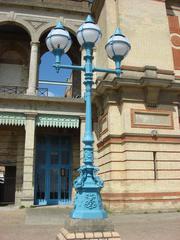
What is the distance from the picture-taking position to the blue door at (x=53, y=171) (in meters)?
19.2

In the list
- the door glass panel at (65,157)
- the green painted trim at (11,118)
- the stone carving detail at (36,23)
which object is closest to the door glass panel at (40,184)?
the door glass panel at (65,157)

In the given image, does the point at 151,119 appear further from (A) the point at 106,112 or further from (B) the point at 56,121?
(B) the point at 56,121

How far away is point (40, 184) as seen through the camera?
1922cm

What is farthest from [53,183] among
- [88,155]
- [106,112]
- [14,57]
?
[88,155]

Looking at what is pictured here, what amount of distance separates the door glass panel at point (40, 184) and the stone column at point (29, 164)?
2669 millimetres

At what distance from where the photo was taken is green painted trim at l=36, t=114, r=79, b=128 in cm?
1759

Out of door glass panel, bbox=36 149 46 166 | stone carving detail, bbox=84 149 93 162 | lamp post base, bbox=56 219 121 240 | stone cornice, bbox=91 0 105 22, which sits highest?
stone cornice, bbox=91 0 105 22

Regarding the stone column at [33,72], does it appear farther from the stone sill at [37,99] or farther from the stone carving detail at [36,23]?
the stone carving detail at [36,23]

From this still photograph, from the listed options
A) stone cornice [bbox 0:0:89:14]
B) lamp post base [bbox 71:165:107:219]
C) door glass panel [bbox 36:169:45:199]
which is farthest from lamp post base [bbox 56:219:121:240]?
stone cornice [bbox 0:0:89:14]

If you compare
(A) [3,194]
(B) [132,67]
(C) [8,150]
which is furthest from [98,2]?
(A) [3,194]

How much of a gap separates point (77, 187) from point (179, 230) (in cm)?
443

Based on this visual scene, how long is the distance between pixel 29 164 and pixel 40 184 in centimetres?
316

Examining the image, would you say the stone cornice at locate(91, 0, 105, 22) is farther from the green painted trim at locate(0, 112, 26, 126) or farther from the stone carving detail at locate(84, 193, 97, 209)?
the stone carving detail at locate(84, 193, 97, 209)

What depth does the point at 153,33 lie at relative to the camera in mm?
16953
